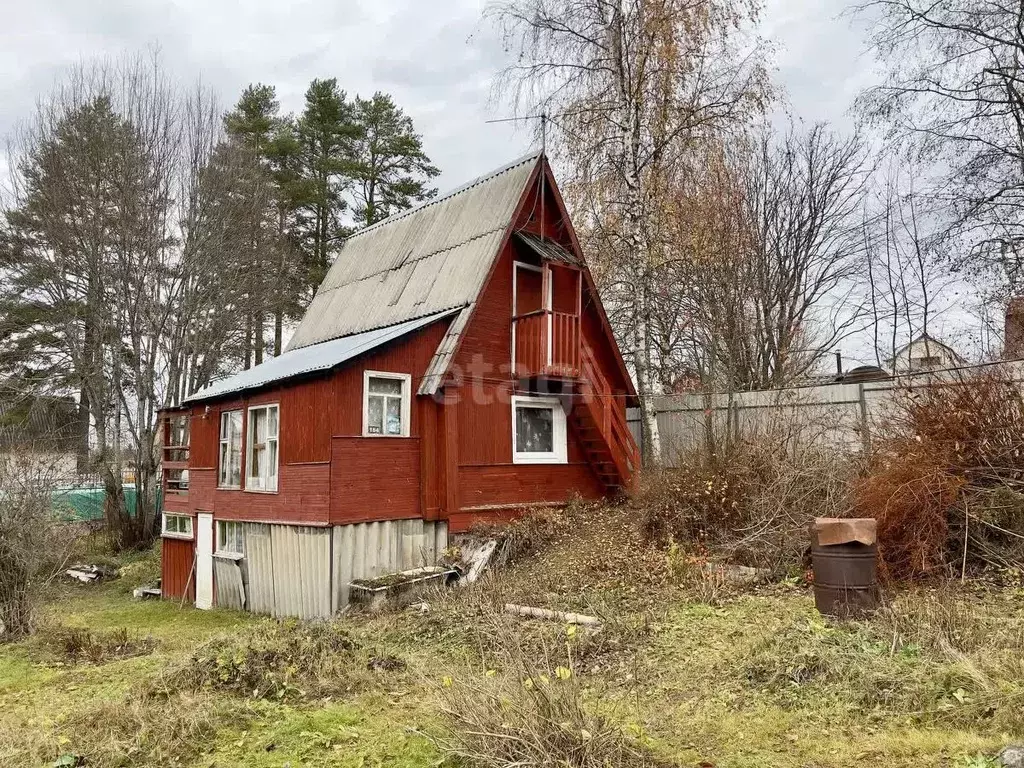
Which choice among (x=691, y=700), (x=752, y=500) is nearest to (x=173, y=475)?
(x=752, y=500)

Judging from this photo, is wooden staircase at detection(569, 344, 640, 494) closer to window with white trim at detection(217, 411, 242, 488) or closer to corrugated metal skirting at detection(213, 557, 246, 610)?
window with white trim at detection(217, 411, 242, 488)

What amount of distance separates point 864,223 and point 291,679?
23716 mm

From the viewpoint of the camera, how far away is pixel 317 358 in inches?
504

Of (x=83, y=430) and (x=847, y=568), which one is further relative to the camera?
(x=83, y=430)

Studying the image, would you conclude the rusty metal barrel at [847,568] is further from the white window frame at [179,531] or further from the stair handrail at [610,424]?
the white window frame at [179,531]

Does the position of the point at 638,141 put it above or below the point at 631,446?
above

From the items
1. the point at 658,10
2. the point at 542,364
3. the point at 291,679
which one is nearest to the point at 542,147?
the point at 658,10

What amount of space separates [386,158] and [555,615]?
25883 millimetres

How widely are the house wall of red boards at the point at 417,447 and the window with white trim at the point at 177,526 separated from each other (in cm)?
69

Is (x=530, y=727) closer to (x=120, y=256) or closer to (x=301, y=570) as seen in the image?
(x=301, y=570)

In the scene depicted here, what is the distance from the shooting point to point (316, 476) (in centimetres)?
1133

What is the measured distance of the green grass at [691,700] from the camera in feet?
15.3

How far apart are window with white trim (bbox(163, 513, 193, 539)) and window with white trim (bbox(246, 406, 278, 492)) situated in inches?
145

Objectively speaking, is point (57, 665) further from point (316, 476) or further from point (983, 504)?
point (983, 504)
